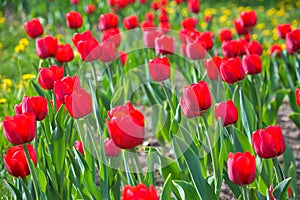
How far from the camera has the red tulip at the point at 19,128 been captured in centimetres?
181

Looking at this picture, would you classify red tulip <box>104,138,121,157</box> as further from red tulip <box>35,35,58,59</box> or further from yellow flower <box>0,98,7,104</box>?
yellow flower <box>0,98,7,104</box>

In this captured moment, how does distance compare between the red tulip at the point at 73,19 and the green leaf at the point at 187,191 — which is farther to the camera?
the red tulip at the point at 73,19

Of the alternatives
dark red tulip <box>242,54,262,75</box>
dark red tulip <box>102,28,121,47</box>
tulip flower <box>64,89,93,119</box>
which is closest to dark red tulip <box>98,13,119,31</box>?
dark red tulip <box>102,28,121,47</box>

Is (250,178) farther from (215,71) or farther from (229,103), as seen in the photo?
(215,71)

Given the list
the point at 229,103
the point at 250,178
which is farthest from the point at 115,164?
the point at 250,178

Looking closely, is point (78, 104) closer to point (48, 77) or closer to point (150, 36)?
point (48, 77)

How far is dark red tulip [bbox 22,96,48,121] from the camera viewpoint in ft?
6.61

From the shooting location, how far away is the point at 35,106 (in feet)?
6.69

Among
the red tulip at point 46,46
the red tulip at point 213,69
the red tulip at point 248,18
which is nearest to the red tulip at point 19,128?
the red tulip at point 213,69

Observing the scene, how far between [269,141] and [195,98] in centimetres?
29

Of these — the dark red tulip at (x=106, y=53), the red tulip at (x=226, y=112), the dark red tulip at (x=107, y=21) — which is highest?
the dark red tulip at (x=107, y=21)

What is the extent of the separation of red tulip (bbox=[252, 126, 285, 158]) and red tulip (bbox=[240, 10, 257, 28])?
174 centimetres

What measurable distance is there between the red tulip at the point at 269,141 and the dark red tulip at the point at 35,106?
29.7 inches

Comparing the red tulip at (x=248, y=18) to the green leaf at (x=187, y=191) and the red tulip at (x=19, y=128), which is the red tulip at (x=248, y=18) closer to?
the green leaf at (x=187, y=191)
